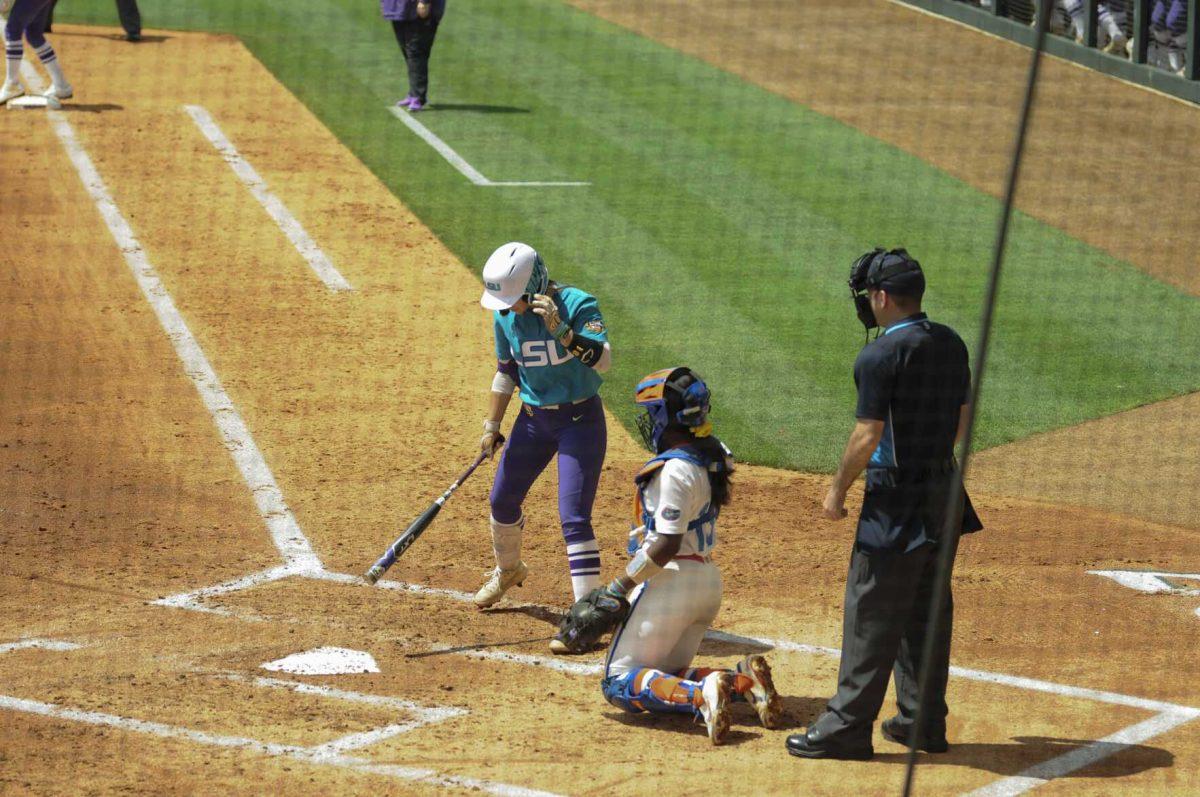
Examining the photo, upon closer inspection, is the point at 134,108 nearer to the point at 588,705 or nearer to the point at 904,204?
the point at 904,204

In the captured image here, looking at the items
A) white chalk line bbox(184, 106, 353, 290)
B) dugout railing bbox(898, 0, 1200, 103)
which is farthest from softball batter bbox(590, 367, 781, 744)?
dugout railing bbox(898, 0, 1200, 103)

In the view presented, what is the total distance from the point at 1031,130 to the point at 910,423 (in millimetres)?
13014

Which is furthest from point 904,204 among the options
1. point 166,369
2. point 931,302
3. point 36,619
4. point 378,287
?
point 36,619

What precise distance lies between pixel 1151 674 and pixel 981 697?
0.75 meters

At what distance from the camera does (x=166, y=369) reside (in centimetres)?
1009

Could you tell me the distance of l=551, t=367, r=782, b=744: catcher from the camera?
5.50m

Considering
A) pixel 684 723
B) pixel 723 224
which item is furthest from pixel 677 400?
pixel 723 224

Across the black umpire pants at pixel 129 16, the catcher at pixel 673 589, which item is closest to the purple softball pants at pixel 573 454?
the catcher at pixel 673 589

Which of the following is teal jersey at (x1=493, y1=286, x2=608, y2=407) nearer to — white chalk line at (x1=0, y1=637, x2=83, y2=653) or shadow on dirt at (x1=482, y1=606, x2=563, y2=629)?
shadow on dirt at (x1=482, y1=606, x2=563, y2=629)

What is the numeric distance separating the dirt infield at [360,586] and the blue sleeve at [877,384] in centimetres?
124

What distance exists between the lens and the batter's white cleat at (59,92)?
651 inches

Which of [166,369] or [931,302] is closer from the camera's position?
[166,369]

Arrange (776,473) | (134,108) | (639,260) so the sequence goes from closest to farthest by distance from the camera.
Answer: (776,473), (639,260), (134,108)

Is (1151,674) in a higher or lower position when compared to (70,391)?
higher
